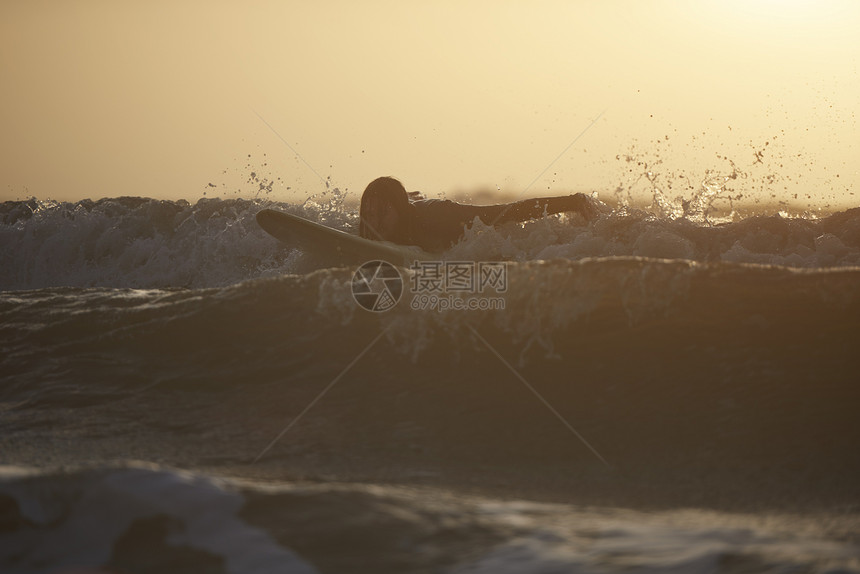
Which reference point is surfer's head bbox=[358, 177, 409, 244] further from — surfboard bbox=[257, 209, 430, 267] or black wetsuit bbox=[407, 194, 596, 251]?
surfboard bbox=[257, 209, 430, 267]

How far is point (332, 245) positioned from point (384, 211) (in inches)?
24.1

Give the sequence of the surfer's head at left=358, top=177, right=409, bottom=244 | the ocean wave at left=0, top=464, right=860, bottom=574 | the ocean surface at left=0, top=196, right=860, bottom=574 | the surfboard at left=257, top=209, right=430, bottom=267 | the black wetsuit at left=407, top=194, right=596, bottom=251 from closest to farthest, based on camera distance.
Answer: the ocean wave at left=0, top=464, right=860, bottom=574 < the ocean surface at left=0, top=196, right=860, bottom=574 < the surfboard at left=257, top=209, right=430, bottom=267 < the surfer's head at left=358, top=177, right=409, bottom=244 < the black wetsuit at left=407, top=194, right=596, bottom=251

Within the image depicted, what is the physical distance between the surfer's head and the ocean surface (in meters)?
2.29

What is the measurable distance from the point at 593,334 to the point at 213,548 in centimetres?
198

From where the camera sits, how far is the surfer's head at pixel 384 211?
6484 millimetres

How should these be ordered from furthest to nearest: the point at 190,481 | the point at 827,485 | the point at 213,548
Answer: the point at 827,485, the point at 190,481, the point at 213,548

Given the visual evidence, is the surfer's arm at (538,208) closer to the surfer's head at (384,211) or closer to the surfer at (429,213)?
the surfer at (429,213)

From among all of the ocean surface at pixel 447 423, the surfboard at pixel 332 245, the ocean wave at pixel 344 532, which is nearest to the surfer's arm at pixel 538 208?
the surfboard at pixel 332 245

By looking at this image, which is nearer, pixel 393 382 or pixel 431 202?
pixel 393 382

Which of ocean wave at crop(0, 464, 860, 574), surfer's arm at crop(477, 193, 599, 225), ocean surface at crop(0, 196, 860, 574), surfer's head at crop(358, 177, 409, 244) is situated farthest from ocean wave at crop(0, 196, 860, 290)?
ocean wave at crop(0, 464, 860, 574)

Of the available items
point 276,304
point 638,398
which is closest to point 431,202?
point 276,304

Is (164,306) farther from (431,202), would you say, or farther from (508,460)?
(431,202)

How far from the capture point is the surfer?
256 inches

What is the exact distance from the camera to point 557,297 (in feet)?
11.2
